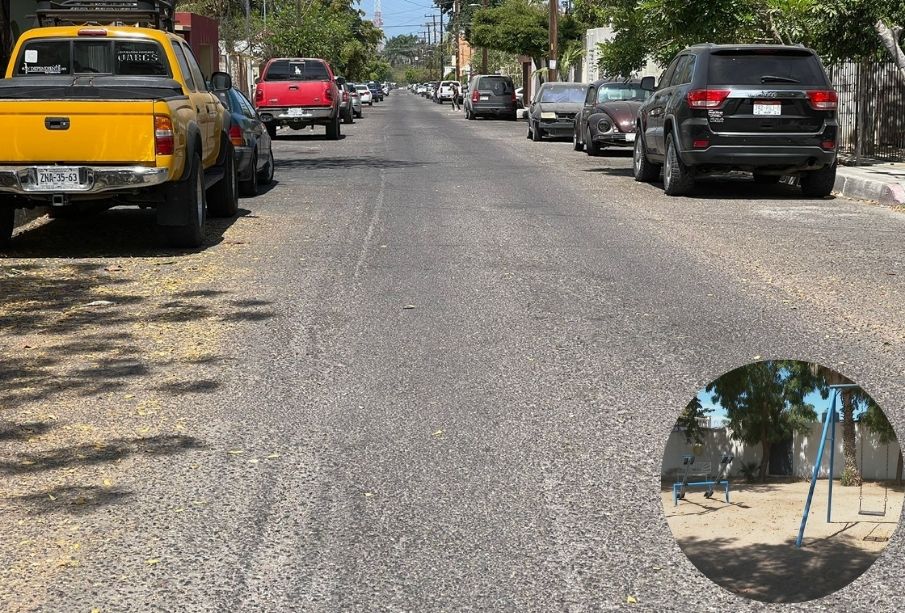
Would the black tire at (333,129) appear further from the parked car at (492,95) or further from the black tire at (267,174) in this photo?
the parked car at (492,95)

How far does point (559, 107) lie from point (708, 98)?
16704 mm

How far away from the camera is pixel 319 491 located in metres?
4.73

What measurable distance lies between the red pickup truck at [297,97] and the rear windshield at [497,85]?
1779 cm

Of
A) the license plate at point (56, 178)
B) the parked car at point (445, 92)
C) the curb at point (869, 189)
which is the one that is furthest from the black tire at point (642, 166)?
the parked car at point (445, 92)

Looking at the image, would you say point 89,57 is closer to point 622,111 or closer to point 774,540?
point 774,540

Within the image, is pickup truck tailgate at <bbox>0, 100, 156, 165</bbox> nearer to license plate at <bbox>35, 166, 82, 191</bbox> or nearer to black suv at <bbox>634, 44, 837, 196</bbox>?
license plate at <bbox>35, 166, 82, 191</bbox>

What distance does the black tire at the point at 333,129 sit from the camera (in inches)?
1247

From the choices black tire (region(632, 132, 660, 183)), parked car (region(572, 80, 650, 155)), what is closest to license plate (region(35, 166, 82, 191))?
black tire (region(632, 132, 660, 183))

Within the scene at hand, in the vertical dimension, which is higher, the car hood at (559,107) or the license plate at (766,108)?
the license plate at (766,108)

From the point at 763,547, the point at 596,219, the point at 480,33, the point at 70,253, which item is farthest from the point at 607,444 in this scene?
Answer: the point at 480,33

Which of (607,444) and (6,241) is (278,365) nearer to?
(607,444)

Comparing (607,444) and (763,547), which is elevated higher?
(763,547)

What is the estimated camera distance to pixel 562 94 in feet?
107

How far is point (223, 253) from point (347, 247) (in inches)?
42.7
